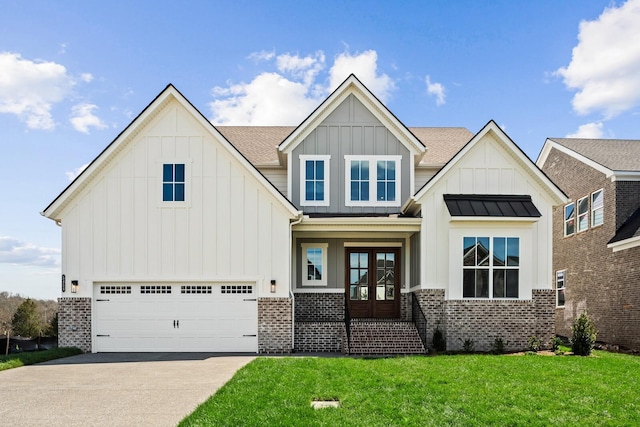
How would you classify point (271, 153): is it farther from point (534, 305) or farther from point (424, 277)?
point (534, 305)

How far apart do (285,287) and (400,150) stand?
5989 mm

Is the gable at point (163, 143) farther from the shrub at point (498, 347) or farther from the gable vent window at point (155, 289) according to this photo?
the shrub at point (498, 347)

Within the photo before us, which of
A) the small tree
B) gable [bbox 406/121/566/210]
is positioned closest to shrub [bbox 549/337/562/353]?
gable [bbox 406/121/566/210]

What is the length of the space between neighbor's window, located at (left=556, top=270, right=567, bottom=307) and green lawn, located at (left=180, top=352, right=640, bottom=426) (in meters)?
11.1

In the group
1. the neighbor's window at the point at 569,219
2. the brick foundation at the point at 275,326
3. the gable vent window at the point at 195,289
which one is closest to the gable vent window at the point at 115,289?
the gable vent window at the point at 195,289

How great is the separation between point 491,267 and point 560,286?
31.1 ft

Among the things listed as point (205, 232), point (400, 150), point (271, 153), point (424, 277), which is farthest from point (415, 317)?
point (271, 153)

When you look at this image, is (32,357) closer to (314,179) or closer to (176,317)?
(176,317)

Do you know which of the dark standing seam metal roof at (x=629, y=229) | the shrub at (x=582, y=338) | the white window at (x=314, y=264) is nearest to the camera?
the shrub at (x=582, y=338)

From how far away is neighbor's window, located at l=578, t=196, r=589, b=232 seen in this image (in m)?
Result: 20.9

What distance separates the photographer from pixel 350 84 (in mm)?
17578

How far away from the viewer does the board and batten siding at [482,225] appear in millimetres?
15336

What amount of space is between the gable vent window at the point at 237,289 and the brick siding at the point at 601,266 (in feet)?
38.9

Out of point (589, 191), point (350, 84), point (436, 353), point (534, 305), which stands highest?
point (350, 84)
